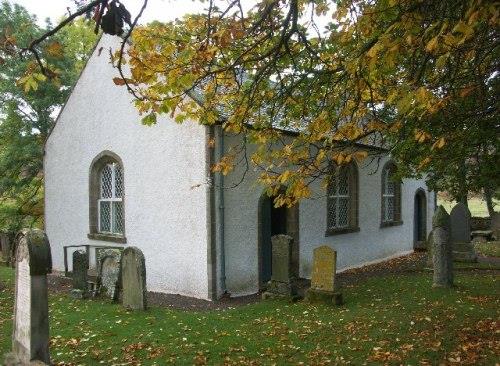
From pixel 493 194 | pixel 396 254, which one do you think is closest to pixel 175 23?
pixel 396 254

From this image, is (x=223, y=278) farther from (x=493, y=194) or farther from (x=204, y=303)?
(x=493, y=194)

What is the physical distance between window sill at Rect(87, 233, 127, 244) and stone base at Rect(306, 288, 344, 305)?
5.75 m

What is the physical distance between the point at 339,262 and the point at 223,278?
532 centimetres

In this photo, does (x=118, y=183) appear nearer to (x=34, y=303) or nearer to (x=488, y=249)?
(x=34, y=303)

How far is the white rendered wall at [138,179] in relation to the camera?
1130 cm

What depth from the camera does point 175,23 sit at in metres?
7.57

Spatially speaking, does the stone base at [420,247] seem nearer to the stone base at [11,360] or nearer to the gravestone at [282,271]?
the gravestone at [282,271]

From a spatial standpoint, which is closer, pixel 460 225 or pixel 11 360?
pixel 11 360

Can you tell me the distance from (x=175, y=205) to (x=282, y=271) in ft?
10.7

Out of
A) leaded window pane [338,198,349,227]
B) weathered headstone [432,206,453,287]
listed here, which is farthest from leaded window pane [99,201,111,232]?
weathered headstone [432,206,453,287]

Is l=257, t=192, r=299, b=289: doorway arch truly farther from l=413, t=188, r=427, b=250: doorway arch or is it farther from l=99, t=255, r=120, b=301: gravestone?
l=413, t=188, r=427, b=250: doorway arch

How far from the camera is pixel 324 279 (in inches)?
391

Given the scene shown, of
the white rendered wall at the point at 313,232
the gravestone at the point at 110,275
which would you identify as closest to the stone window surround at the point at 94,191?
the gravestone at the point at 110,275

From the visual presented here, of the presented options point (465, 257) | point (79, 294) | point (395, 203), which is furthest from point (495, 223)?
point (79, 294)
